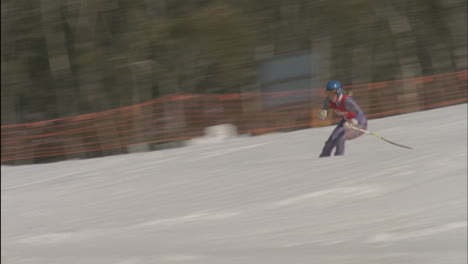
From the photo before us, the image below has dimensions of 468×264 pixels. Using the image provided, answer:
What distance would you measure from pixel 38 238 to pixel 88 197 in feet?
3.27

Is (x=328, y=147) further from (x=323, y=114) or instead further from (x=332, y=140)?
(x=323, y=114)

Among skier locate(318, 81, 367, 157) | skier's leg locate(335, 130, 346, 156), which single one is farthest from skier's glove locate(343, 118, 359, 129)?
skier's leg locate(335, 130, 346, 156)

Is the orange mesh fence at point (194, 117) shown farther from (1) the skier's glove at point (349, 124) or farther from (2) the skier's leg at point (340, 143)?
(1) the skier's glove at point (349, 124)

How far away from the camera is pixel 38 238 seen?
5.50 m

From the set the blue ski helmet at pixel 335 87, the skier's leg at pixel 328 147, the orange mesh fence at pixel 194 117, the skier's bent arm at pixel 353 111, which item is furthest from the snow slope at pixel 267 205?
the orange mesh fence at pixel 194 117

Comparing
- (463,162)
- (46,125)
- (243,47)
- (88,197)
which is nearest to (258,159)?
(88,197)

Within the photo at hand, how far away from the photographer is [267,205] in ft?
17.3

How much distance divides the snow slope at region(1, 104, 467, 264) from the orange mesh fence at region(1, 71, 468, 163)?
157 centimetres

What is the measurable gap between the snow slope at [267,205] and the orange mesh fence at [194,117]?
1.57 metres

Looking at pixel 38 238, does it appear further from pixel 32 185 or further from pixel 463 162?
pixel 463 162

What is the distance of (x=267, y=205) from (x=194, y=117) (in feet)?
14.8

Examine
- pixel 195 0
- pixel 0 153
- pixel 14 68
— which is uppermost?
pixel 195 0

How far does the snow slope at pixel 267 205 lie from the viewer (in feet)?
14.0

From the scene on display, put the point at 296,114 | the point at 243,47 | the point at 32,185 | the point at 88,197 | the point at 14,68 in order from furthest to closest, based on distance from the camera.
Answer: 1. the point at 14,68
2. the point at 243,47
3. the point at 296,114
4. the point at 32,185
5. the point at 88,197
